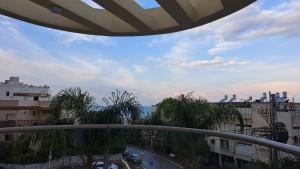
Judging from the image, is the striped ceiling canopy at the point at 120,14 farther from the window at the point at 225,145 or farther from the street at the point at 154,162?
the street at the point at 154,162

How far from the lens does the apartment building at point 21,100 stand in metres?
30.0

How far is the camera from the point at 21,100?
32531 millimetres

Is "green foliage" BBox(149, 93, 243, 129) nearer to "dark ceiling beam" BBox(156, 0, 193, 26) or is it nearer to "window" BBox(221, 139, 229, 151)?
"dark ceiling beam" BBox(156, 0, 193, 26)

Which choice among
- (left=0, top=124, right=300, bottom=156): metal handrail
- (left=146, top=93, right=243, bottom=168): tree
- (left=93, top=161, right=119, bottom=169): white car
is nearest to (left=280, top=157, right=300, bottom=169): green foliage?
(left=0, top=124, right=300, bottom=156): metal handrail

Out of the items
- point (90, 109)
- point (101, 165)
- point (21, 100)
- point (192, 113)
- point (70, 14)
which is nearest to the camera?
point (70, 14)

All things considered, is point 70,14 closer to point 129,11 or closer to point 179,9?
point 129,11

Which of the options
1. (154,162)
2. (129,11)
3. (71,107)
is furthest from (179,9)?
(71,107)

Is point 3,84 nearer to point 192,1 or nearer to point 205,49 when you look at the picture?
point 205,49

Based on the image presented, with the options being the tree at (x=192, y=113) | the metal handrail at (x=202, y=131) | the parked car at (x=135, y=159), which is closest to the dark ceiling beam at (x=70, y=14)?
the metal handrail at (x=202, y=131)

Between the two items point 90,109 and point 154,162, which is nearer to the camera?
point 154,162

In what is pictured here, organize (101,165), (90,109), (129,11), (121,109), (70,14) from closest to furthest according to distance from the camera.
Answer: (129,11)
(70,14)
(101,165)
(90,109)
(121,109)

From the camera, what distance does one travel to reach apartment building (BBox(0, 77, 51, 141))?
30000mm

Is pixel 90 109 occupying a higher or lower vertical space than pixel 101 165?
higher

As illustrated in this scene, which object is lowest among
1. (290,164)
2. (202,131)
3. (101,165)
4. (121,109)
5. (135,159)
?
(101,165)
